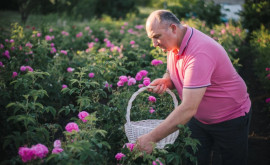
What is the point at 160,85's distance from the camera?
2.21 m

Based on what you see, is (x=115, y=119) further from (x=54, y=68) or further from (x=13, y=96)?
(x=54, y=68)

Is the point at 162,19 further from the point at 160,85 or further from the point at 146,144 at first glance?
the point at 146,144

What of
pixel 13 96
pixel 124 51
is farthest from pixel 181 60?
pixel 124 51

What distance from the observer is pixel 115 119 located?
8.31ft

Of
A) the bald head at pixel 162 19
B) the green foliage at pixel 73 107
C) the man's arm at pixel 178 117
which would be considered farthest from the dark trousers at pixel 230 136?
the bald head at pixel 162 19

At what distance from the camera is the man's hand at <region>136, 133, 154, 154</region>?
1.75 metres

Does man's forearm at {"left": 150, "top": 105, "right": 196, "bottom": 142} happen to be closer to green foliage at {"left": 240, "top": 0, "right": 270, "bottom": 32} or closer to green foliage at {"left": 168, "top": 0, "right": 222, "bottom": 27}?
green foliage at {"left": 240, "top": 0, "right": 270, "bottom": 32}

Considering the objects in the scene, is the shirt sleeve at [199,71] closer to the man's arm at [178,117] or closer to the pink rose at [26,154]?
the man's arm at [178,117]

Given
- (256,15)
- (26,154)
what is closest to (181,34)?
(26,154)

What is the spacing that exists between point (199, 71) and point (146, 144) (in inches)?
23.4

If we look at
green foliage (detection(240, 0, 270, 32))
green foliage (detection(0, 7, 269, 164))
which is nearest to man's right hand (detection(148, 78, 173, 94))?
green foliage (detection(0, 7, 269, 164))

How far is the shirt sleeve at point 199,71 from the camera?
1664mm

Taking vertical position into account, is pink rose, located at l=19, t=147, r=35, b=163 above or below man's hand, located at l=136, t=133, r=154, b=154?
above

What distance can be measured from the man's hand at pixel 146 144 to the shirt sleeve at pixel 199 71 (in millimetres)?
417
